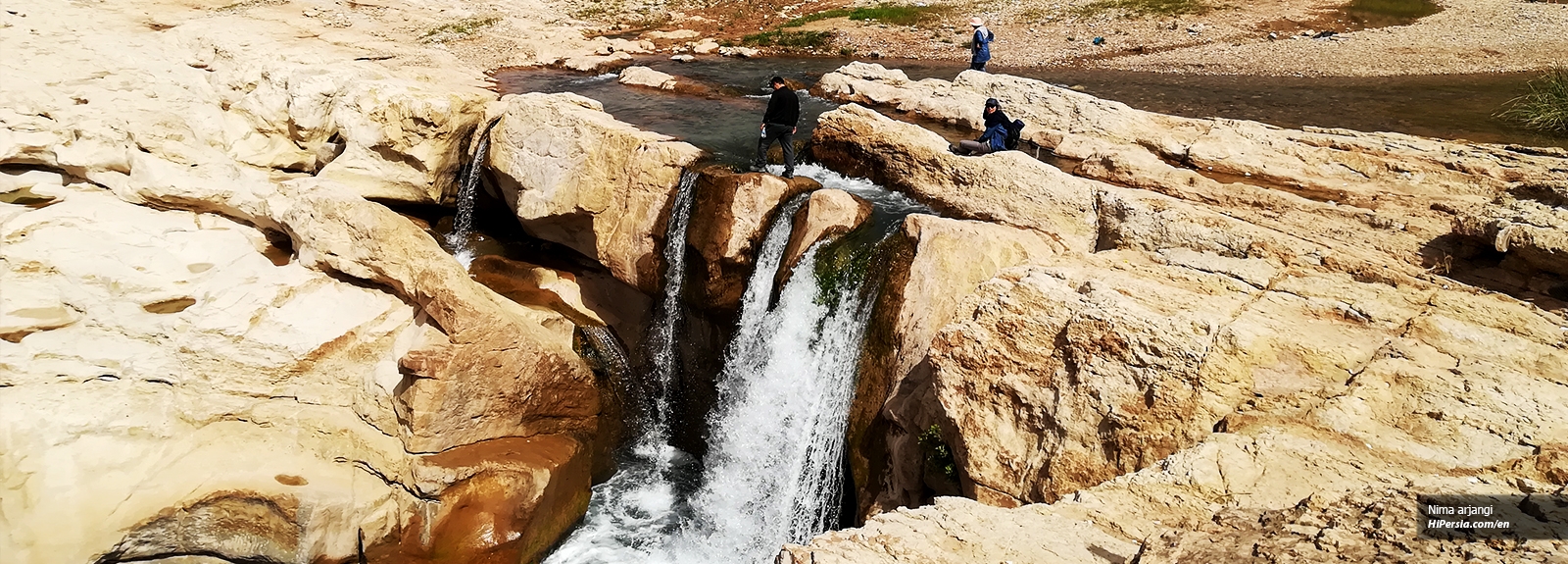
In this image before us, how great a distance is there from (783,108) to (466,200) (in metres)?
7.42

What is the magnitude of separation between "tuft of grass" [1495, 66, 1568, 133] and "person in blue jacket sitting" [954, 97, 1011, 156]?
1119 centimetres

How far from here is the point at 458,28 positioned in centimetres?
3164

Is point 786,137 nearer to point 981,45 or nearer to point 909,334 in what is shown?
point 909,334

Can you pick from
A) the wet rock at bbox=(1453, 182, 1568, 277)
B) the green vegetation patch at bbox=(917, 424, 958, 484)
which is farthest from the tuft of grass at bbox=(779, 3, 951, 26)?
the green vegetation patch at bbox=(917, 424, 958, 484)

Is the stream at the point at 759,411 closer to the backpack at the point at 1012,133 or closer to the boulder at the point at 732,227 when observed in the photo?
the boulder at the point at 732,227

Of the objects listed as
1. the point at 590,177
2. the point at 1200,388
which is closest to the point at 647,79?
the point at 590,177

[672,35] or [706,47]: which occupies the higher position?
[672,35]

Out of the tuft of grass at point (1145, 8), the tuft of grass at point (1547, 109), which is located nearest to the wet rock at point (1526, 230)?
the tuft of grass at point (1547, 109)

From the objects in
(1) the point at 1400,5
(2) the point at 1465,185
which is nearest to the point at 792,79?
(2) the point at 1465,185

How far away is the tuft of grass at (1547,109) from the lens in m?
16.0

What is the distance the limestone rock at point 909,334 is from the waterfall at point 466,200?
927 centimetres

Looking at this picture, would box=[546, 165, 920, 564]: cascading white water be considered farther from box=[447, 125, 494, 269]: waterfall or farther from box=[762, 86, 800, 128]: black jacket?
box=[447, 125, 494, 269]: waterfall

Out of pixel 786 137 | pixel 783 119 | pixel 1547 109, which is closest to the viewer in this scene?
pixel 783 119

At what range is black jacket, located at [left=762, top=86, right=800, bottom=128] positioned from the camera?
13.8 metres
